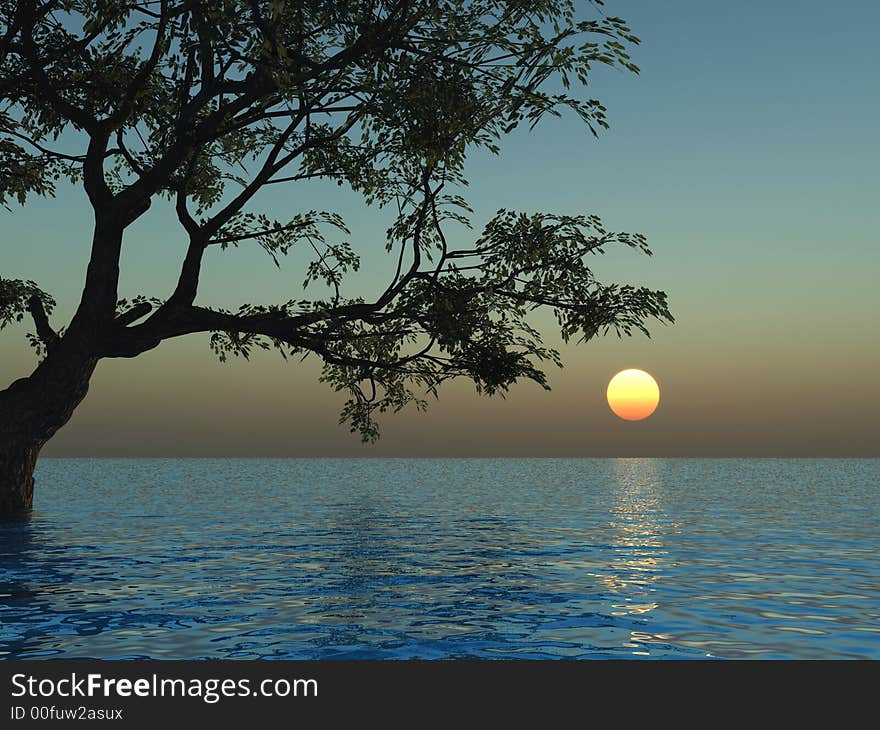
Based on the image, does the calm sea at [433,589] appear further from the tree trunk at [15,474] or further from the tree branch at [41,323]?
the tree branch at [41,323]

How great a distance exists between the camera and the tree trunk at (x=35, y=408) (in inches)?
1305

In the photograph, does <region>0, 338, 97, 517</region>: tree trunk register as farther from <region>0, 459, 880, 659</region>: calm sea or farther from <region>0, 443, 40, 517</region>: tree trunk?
<region>0, 459, 880, 659</region>: calm sea

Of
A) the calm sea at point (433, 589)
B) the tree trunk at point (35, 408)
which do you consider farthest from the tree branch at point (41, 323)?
the calm sea at point (433, 589)

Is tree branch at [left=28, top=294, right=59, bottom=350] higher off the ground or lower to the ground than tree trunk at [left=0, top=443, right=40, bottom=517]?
higher

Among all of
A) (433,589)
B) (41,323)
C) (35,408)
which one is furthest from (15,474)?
(433,589)

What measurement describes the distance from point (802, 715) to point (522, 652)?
14.7ft

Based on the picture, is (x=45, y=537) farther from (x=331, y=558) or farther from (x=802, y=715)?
(x=802, y=715)

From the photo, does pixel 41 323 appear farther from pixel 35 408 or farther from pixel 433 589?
pixel 433 589

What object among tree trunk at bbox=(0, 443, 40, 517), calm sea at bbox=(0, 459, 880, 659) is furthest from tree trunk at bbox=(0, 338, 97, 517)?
calm sea at bbox=(0, 459, 880, 659)

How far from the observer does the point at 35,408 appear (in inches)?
1308

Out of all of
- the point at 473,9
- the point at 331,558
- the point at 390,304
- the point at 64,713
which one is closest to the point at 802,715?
the point at 64,713

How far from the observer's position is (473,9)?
27359mm

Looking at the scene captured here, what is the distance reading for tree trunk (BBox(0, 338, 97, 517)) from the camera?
33156 mm

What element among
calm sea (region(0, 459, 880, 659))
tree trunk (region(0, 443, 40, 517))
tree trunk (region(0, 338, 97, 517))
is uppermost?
tree trunk (region(0, 338, 97, 517))
